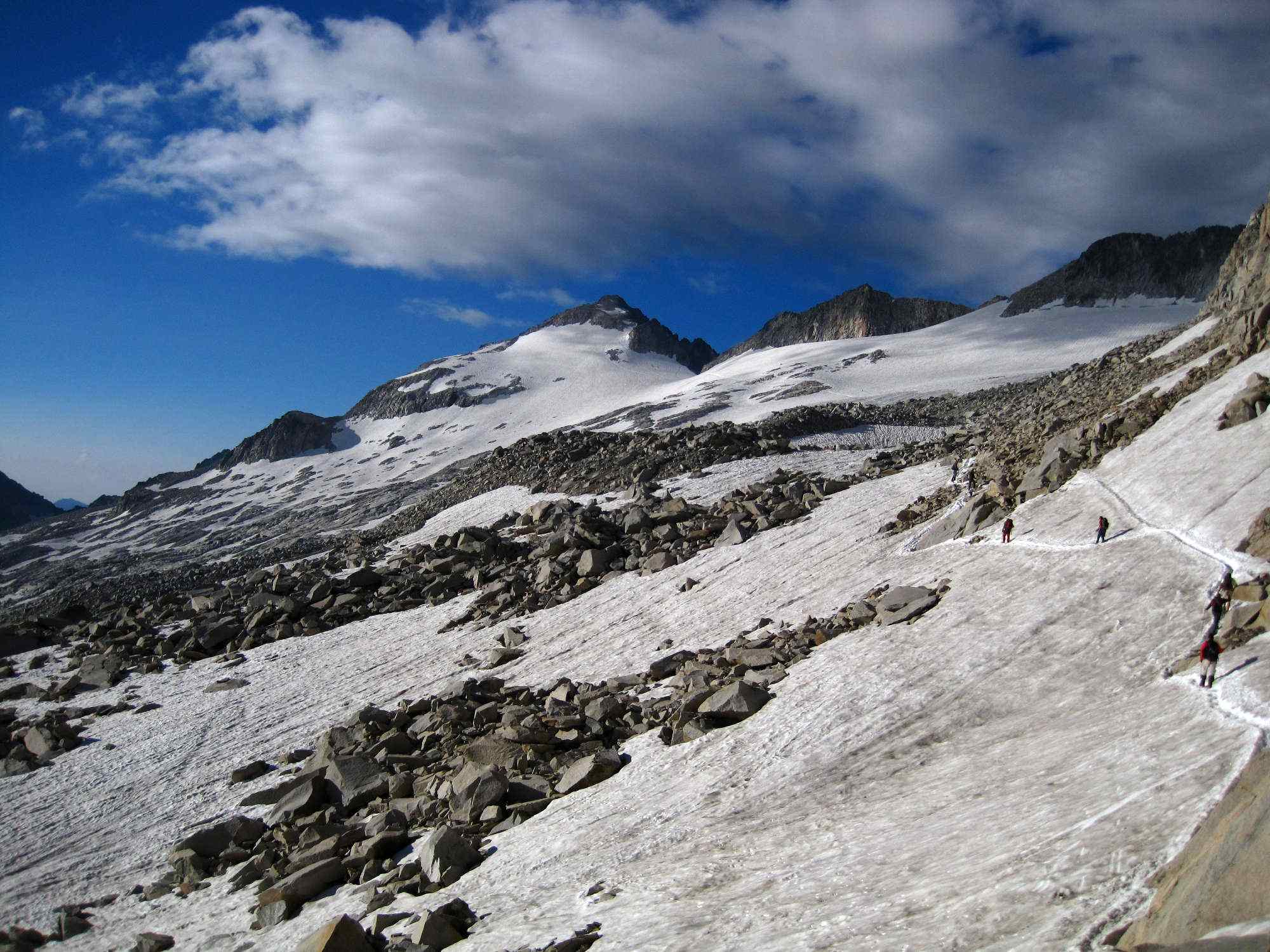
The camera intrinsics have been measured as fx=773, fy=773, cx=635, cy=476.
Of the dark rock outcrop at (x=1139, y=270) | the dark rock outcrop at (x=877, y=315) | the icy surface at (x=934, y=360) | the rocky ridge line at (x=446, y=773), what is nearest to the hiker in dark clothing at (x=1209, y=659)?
the rocky ridge line at (x=446, y=773)

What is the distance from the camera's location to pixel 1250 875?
17.7 feet

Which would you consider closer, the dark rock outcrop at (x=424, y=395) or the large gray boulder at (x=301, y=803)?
the large gray boulder at (x=301, y=803)

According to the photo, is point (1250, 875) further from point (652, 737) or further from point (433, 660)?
point (433, 660)

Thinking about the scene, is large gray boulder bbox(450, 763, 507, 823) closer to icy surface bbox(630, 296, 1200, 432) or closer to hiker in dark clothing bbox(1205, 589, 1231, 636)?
hiker in dark clothing bbox(1205, 589, 1231, 636)

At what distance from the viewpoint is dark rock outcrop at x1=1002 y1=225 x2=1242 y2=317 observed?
134m

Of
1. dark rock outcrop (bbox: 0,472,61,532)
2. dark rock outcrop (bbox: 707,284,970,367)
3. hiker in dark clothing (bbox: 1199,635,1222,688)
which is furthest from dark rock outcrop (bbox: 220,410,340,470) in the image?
hiker in dark clothing (bbox: 1199,635,1222,688)

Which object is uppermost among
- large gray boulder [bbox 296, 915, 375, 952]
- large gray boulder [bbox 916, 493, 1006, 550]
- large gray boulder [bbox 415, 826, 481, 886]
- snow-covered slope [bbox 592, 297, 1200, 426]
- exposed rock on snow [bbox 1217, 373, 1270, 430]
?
snow-covered slope [bbox 592, 297, 1200, 426]

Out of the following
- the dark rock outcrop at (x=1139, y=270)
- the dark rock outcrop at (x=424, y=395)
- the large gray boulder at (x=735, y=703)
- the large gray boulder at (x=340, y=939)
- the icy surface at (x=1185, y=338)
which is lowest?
the large gray boulder at (x=340, y=939)

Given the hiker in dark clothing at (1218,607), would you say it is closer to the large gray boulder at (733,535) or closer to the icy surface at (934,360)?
the large gray boulder at (733,535)

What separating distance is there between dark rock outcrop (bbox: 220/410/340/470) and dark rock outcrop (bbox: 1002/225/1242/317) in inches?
5540

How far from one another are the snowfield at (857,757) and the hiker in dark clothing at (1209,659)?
0.67 ft

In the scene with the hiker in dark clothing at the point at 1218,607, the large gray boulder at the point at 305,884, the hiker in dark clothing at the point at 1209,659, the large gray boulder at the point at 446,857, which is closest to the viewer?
the hiker in dark clothing at the point at 1209,659

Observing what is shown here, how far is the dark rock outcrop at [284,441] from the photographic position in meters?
161

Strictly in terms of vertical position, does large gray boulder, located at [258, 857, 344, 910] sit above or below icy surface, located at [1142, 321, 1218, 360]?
below
